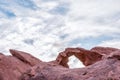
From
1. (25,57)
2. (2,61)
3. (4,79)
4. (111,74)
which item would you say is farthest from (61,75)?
(25,57)

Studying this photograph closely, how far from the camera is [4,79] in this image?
19.8 meters

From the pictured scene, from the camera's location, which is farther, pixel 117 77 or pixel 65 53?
pixel 65 53

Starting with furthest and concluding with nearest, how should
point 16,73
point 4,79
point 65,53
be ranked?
point 65,53, point 16,73, point 4,79

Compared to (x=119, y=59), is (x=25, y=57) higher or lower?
higher

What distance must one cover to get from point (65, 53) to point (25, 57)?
4581 millimetres

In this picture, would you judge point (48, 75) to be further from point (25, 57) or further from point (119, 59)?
point (25, 57)

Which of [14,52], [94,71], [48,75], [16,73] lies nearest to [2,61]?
[16,73]

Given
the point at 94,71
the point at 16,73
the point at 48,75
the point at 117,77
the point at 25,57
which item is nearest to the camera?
the point at 117,77

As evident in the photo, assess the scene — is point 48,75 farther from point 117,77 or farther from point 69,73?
point 117,77

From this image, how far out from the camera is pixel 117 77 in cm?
920

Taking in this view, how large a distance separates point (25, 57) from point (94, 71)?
14720 mm

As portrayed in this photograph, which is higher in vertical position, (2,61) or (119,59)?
(2,61)

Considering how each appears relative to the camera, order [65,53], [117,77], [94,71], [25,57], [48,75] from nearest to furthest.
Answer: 1. [117,77]
2. [94,71]
3. [48,75]
4. [25,57]
5. [65,53]

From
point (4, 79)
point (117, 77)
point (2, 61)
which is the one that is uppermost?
point (2, 61)
